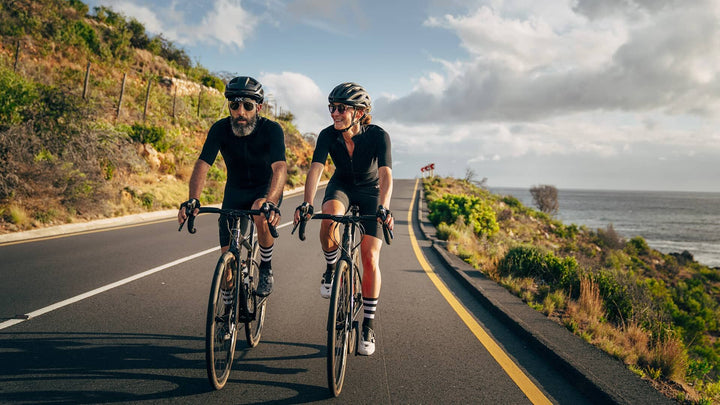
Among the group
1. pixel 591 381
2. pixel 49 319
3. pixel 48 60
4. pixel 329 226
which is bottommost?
pixel 49 319

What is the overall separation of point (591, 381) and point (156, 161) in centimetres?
2082

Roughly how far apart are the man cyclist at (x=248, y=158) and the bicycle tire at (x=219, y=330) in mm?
651

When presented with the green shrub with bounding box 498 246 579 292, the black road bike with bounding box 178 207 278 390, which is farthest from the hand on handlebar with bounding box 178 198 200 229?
the green shrub with bounding box 498 246 579 292

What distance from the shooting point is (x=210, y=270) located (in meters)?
7.13

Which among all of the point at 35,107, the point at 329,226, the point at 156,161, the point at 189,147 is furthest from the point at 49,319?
the point at 189,147

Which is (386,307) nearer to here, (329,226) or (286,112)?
(329,226)

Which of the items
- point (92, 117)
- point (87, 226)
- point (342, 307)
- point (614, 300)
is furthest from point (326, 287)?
point (92, 117)

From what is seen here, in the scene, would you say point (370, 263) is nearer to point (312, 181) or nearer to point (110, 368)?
point (312, 181)

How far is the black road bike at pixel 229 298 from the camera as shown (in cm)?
291

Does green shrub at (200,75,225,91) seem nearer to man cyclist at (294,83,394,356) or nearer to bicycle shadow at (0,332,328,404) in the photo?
bicycle shadow at (0,332,328,404)

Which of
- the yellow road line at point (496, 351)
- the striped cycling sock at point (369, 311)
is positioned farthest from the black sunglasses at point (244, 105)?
the yellow road line at point (496, 351)

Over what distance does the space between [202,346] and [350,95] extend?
2674mm

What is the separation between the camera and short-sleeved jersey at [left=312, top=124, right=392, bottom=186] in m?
3.92

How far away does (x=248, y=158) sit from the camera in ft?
13.0
